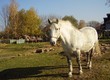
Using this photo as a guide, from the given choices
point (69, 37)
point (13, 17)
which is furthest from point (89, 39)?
point (13, 17)

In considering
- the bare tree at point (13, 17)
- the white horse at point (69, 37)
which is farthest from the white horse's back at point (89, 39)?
the bare tree at point (13, 17)

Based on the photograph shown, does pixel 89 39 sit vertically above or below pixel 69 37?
below

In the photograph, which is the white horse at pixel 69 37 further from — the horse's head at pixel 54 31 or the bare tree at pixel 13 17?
the bare tree at pixel 13 17

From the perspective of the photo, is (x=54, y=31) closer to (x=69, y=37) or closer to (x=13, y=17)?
(x=69, y=37)

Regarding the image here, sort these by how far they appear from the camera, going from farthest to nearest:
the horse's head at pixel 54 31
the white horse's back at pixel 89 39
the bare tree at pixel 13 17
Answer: the bare tree at pixel 13 17, the white horse's back at pixel 89 39, the horse's head at pixel 54 31

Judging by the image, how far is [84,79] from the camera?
28.0ft

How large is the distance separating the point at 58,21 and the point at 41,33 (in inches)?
2456

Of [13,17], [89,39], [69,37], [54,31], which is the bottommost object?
[89,39]

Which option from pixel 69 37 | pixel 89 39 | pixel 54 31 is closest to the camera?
pixel 54 31

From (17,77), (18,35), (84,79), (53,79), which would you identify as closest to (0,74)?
(17,77)

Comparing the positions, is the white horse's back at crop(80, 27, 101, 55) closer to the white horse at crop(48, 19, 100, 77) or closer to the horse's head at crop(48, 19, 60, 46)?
the white horse at crop(48, 19, 100, 77)

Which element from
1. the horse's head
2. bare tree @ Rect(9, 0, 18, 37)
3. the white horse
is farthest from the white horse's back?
bare tree @ Rect(9, 0, 18, 37)

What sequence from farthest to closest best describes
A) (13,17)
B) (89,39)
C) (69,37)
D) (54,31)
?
(13,17) → (89,39) → (69,37) → (54,31)

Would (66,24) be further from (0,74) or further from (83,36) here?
(0,74)
